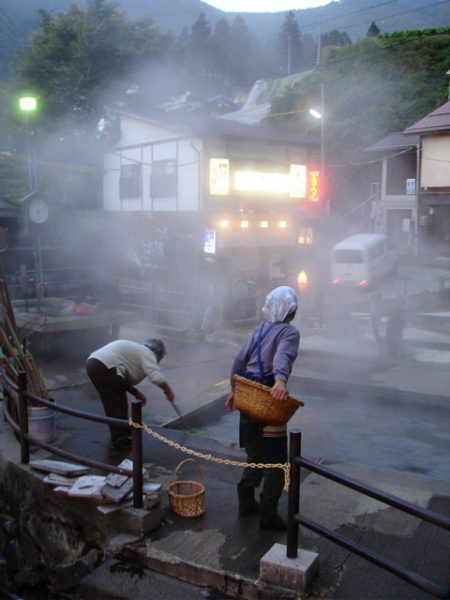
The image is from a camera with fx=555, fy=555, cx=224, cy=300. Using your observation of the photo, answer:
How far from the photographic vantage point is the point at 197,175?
21.1 metres

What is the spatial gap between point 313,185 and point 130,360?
2015 centimetres

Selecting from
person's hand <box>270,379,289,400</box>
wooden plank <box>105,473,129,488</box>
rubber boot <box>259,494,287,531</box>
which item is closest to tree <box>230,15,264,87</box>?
wooden plank <box>105,473,129,488</box>

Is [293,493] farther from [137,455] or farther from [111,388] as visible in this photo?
[111,388]

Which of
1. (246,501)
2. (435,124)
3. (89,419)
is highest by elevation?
(435,124)

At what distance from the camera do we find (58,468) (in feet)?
16.2

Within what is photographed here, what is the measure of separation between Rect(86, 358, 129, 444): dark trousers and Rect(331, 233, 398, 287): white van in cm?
1945

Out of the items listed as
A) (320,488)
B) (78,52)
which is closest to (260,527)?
(320,488)

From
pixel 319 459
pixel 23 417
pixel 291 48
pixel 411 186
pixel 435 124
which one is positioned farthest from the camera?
pixel 291 48

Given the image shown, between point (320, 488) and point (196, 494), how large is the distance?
123 centimetres

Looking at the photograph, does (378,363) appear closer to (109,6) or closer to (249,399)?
(249,399)

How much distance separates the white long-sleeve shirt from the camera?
5.78m

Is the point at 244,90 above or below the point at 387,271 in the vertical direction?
above

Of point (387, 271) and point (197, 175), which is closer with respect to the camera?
point (197, 175)

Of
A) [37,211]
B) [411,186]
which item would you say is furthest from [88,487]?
[411,186]
